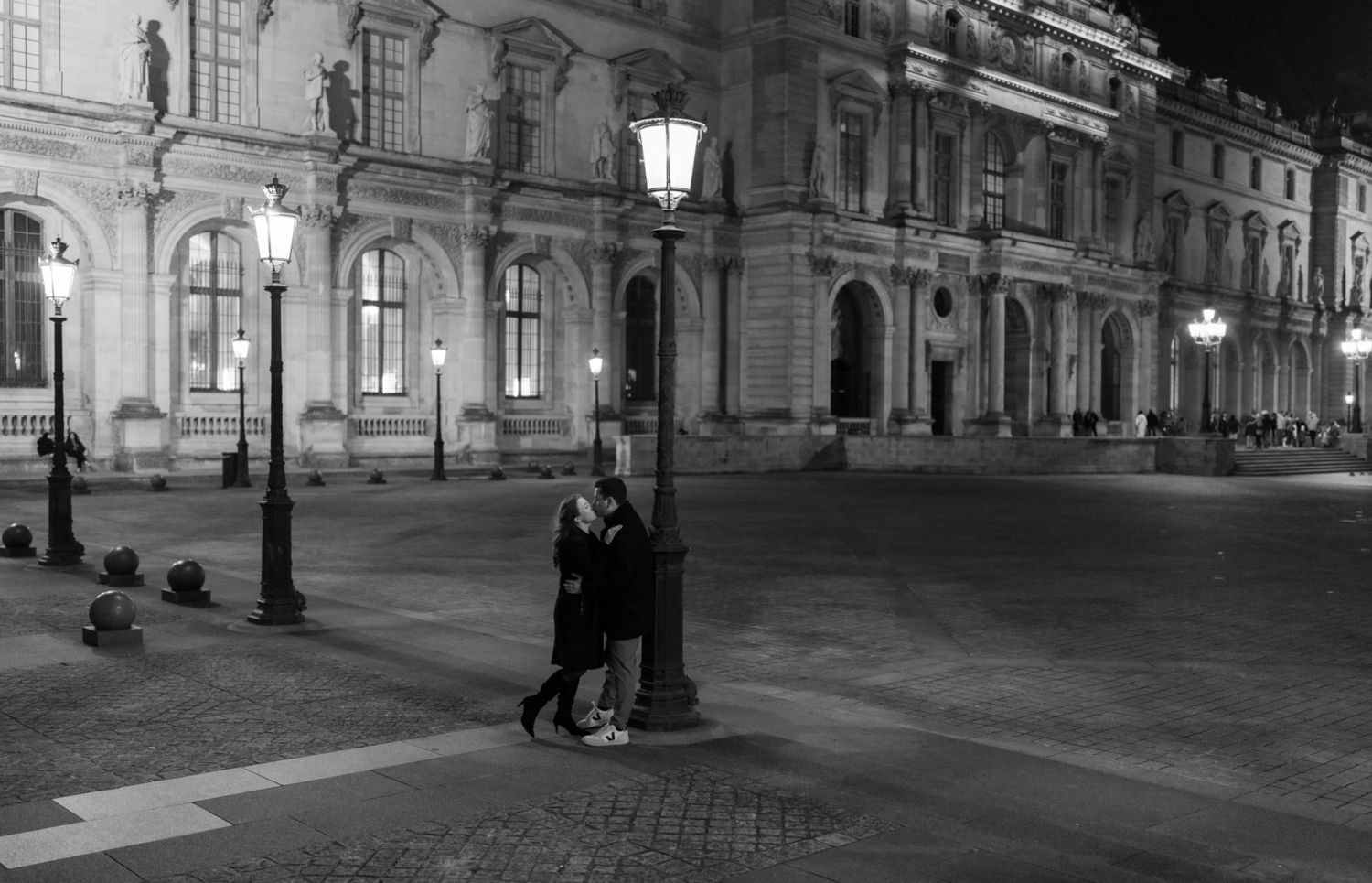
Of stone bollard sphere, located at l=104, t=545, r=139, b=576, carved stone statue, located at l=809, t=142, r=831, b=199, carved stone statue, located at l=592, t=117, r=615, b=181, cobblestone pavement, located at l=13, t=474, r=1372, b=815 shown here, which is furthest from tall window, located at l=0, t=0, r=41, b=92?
carved stone statue, located at l=809, t=142, r=831, b=199

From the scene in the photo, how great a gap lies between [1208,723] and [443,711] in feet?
18.3

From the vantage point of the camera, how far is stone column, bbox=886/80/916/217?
53.8 meters

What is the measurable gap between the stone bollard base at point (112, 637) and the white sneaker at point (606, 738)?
5592mm

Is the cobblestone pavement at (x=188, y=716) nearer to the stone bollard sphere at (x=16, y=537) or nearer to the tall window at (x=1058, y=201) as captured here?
the stone bollard sphere at (x=16, y=537)

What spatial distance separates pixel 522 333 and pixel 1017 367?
84.8 feet

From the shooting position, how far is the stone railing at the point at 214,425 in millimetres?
37156

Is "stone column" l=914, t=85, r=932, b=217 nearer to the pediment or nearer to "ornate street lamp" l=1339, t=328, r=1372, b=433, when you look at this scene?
the pediment

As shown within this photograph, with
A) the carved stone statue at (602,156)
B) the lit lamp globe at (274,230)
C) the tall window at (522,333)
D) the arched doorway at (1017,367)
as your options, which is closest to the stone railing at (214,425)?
the tall window at (522,333)

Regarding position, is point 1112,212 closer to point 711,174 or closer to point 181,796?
point 711,174

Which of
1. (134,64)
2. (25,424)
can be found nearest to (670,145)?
(25,424)

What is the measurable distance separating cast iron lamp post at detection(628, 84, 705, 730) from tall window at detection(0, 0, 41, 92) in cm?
3074

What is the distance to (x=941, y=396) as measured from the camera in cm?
5719

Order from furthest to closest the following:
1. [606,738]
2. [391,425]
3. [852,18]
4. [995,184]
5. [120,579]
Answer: [995,184] < [852,18] < [391,425] < [120,579] < [606,738]

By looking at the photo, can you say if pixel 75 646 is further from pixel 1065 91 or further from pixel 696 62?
pixel 1065 91
